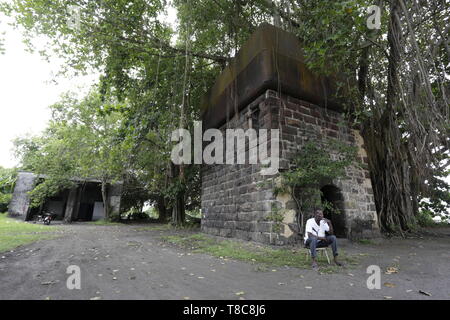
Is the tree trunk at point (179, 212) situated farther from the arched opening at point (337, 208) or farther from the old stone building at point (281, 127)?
the arched opening at point (337, 208)

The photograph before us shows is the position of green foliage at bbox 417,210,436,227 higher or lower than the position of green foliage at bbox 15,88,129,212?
lower

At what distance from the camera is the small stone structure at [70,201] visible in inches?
682

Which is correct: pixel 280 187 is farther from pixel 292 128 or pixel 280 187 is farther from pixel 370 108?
pixel 370 108

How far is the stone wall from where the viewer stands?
16.6ft

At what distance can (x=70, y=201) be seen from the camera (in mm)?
17906

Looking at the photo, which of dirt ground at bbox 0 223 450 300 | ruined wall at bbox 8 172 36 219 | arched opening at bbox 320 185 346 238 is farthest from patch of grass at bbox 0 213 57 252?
ruined wall at bbox 8 172 36 219

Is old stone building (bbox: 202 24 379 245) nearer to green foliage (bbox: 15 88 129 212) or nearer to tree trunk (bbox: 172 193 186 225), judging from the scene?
tree trunk (bbox: 172 193 186 225)

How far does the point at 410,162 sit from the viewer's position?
695 centimetres

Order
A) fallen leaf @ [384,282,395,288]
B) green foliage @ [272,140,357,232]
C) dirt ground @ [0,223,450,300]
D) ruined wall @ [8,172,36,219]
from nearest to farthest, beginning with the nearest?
1. dirt ground @ [0,223,450,300]
2. fallen leaf @ [384,282,395,288]
3. green foliage @ [272,140,357,232]
4. ruined wall @ [8,172,36,219]

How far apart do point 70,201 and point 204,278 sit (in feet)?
61.7

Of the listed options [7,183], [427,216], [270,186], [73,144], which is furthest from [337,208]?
[7,183]

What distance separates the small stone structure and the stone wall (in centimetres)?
1479
